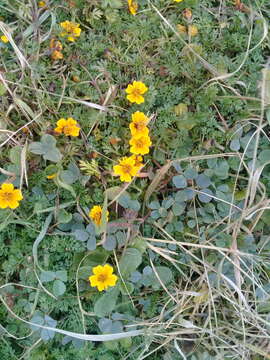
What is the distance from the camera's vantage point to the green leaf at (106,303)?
6.12 feet

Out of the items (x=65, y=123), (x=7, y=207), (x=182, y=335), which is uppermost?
(x=65, y=123)

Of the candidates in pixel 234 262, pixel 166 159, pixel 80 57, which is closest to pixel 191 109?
pixel 166 159

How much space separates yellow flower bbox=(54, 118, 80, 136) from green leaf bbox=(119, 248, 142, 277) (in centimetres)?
58

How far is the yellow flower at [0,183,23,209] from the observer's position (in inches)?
72.7

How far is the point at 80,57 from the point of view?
7.02ft

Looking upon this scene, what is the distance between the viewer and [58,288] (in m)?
1.88

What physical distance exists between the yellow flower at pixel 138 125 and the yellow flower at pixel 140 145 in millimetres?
18

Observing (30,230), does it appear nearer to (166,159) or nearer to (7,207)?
(7,207)

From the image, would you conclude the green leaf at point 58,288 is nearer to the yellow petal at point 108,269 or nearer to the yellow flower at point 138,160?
the yellow petal at point 108,269

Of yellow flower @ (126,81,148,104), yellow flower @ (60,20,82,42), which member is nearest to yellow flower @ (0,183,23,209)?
yellow flower @ (126,81,148,104)

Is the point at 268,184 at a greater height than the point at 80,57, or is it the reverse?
the point at 80,57

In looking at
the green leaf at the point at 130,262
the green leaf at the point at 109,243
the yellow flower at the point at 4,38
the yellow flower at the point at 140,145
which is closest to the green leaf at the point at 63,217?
the green leaf at the point at 109,243

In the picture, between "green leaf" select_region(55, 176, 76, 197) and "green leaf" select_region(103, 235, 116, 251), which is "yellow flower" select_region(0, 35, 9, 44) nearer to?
"green leaf" select_region(55, 176, 76, 197)

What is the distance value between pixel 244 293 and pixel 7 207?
1.11m
